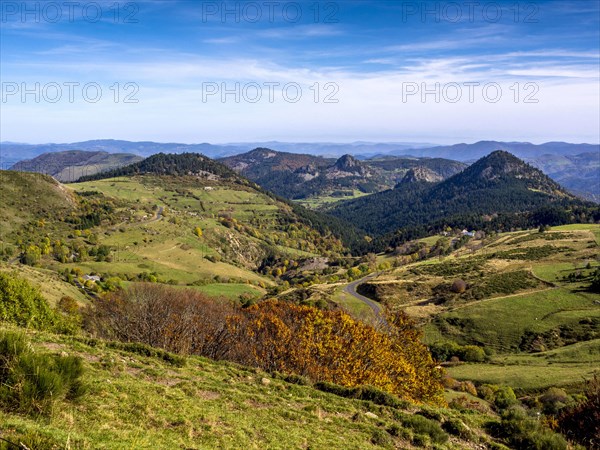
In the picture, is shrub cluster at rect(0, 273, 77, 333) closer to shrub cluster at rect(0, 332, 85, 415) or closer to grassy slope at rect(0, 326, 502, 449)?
grassy slope at rect(0, 326, 502, 449)

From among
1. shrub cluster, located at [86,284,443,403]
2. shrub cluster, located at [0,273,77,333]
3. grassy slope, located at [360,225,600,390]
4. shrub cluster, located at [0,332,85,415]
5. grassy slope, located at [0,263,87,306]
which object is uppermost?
shrub cluster, located at [0,332,85,415]

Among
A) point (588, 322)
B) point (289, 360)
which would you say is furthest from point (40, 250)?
point (588, 322)

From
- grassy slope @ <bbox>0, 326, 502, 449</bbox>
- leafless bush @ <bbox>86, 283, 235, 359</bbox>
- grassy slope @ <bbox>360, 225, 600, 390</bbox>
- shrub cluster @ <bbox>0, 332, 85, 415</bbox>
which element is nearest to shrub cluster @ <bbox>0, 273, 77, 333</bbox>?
leafless bush @ <bbox>86, 283, 235, 359</bbox>

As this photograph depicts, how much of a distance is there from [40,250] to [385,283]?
13229 cm

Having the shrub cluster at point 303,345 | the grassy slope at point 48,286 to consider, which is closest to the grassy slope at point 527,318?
the shrub cluster at point 303,345

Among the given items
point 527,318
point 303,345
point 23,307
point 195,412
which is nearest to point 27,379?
point 195,412

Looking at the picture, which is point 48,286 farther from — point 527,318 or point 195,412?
point 527,318

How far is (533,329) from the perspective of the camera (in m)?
82.9

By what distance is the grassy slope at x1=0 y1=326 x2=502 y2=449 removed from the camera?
11.3 m

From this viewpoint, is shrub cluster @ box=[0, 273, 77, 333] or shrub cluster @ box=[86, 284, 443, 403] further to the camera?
shrub cluster @ box=[0, 273, 77, 333]

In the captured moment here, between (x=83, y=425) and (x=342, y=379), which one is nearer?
(x=83, y=425)

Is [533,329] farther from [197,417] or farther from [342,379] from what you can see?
[197,417]

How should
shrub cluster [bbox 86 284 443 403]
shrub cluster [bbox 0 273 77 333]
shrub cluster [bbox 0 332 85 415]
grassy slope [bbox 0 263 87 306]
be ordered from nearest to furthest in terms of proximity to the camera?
shrub cluster [bbox 0 332 85 415] → shrub cluster [bbox 86 284 443 403] → shrub cluster [bbox 0 273 77 333] → grassy slope [bbox 0 263 87 306]

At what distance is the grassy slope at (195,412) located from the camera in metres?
11.3
